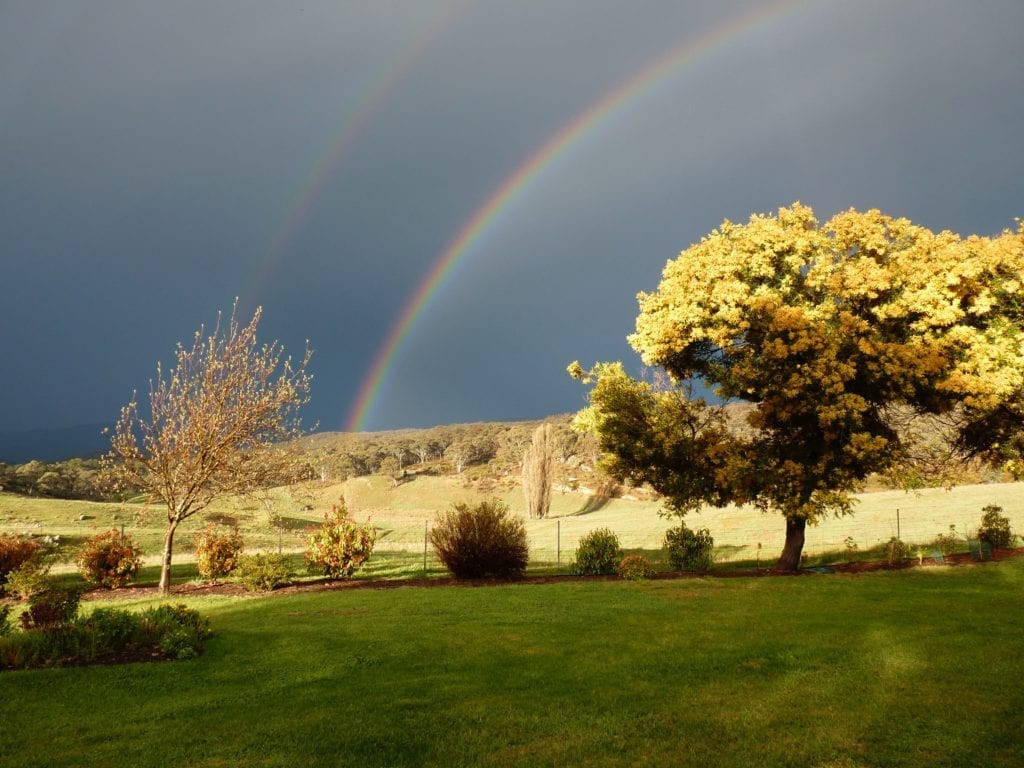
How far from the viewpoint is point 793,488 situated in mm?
19297

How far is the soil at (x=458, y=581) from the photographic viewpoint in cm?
1850

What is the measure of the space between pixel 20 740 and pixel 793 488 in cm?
1888

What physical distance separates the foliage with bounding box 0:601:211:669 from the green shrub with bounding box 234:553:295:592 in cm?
778

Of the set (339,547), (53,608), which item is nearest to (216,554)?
(339,547)

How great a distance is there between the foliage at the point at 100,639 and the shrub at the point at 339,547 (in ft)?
31.8

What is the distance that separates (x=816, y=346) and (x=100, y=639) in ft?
59.9

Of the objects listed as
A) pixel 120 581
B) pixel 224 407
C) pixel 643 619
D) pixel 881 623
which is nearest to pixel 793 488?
pixel 881 623

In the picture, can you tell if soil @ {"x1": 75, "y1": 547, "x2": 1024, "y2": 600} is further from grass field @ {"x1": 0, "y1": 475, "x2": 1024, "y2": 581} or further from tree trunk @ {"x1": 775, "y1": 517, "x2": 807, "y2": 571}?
grass field @ {"x1": 0, "y1": 475, "x2": 1024, "y2": 581}

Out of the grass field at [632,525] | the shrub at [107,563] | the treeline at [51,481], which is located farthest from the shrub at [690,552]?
the treeline at [51,481]

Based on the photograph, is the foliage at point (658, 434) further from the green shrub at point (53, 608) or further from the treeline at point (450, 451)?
the treeline at point (450, 451)

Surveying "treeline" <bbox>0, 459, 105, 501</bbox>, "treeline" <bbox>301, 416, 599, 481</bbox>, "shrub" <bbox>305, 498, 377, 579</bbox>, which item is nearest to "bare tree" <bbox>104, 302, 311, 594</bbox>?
"shrub" <bbox>305, 498, 377, 579</bbox>

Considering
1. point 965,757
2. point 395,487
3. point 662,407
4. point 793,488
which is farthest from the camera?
point 395,487

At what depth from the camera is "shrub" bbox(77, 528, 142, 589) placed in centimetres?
2003

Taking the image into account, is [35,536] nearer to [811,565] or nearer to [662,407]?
[662,407]
